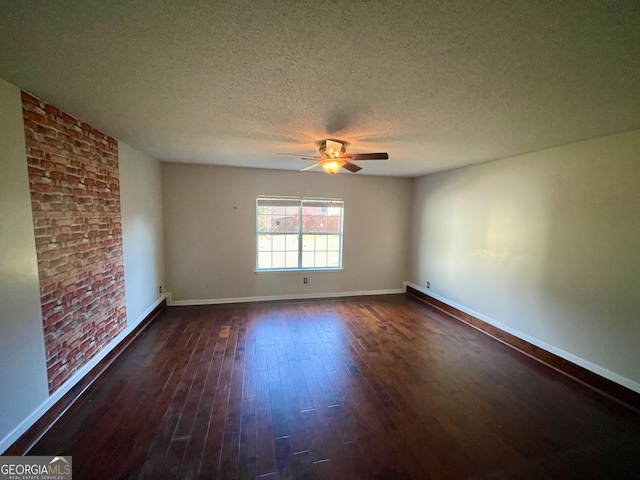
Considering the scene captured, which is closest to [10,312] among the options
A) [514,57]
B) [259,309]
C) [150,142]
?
[150,142]

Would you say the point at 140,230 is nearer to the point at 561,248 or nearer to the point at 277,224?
the point at 277,224

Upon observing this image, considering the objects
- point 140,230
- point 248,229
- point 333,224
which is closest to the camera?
point 140,230

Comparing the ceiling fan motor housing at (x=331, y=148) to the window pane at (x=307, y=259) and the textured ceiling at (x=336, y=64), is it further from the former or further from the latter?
the window pane at (x=307, y=259)

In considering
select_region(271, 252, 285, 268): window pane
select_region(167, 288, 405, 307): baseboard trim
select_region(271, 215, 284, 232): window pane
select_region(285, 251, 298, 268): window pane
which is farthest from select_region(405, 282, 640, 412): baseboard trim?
select_region(271, 215, 284, 232): window pane

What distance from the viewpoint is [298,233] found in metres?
4.86

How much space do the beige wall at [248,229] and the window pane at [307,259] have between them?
173 millimetres

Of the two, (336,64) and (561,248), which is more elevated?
(336,64)

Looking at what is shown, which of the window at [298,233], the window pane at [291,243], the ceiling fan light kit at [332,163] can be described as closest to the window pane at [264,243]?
the window at [298,233]

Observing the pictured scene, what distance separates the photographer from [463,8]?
1.00m

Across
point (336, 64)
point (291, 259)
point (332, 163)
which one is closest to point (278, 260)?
point (291, 259)

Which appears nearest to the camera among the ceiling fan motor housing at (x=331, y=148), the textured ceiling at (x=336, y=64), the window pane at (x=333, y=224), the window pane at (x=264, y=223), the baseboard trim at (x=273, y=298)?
the textured ceiling at (x=336, y=64)

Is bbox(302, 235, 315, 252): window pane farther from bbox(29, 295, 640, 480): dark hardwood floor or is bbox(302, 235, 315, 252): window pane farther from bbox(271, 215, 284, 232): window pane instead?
bbox(29, 295, 640, 480): dark hardwood floor

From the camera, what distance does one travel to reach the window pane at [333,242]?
504cm

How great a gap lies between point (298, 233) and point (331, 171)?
7.24ft
